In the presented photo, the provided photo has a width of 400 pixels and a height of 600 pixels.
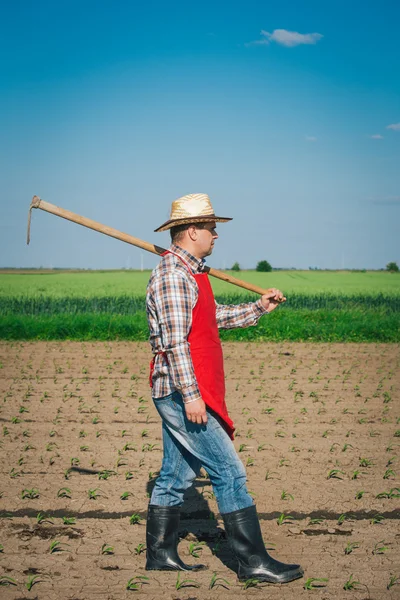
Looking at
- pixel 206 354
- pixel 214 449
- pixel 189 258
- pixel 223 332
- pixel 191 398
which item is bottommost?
pixel 223 332

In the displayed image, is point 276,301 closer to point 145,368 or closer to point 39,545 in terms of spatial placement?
point 39,545

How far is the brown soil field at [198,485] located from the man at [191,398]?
0.23m

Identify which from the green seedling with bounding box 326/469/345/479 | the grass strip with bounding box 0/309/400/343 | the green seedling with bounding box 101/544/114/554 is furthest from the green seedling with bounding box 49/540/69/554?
the grass strip with bounding box 0/309/400/343

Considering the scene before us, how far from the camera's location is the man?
3.24m

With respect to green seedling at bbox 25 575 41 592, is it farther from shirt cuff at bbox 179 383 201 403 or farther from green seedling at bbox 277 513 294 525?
green seedling at bbox 277 513 294 525

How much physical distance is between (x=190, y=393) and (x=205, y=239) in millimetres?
828

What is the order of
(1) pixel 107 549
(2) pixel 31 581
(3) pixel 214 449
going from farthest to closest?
(1) pixel 107 549 < (2) pixel 31 581 < (3) pixel 214 449

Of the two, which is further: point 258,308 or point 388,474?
point 388,474

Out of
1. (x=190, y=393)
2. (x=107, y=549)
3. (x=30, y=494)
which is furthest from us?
(x=30, y=494)

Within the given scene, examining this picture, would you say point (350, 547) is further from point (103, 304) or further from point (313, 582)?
point (103, 304)

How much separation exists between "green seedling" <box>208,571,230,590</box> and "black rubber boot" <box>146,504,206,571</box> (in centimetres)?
19

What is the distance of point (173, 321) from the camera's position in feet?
10.6

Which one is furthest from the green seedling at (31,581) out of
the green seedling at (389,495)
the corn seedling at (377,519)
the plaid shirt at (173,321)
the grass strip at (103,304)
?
the grass strip at (103,304)

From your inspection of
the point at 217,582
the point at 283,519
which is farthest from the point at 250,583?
the point at 283,519
